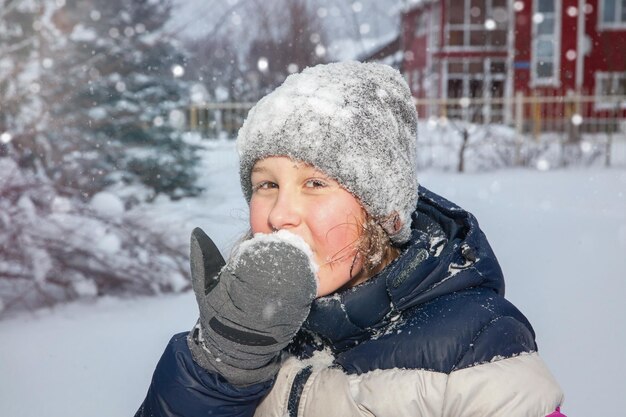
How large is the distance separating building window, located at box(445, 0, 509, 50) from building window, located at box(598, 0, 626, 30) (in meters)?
2.41

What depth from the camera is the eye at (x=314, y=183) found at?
1290 millimetres

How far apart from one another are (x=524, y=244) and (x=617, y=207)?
2036 mm

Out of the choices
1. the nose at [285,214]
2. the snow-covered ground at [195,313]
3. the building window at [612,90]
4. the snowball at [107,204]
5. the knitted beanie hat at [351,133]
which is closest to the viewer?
the nose at [285,214]

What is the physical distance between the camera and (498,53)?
12.7m

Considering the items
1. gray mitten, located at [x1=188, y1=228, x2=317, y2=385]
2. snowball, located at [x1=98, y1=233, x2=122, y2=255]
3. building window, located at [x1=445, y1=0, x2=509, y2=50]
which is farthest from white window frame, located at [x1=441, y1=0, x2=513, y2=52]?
gray mitten, located at [x1=188, y1=228, x2=317, y2=385]

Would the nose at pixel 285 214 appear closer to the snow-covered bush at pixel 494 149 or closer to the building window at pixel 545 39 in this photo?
the snow-covered bush at pixel 494 149

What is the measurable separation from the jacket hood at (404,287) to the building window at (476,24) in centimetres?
1058

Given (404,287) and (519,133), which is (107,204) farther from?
(519,133)

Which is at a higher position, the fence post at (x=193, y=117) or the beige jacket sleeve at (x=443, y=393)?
the fence post at (x=193, y=117)

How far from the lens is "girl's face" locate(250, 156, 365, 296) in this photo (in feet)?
4.00

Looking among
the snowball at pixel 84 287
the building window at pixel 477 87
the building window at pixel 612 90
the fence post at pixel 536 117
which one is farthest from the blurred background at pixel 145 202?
the building window at pixel 612 90

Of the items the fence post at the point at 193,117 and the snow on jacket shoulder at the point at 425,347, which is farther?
the fence post at the point at 193,117

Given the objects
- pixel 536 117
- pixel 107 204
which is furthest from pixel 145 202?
pixel 536 117

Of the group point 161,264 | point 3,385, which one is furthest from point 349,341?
point 161,264
